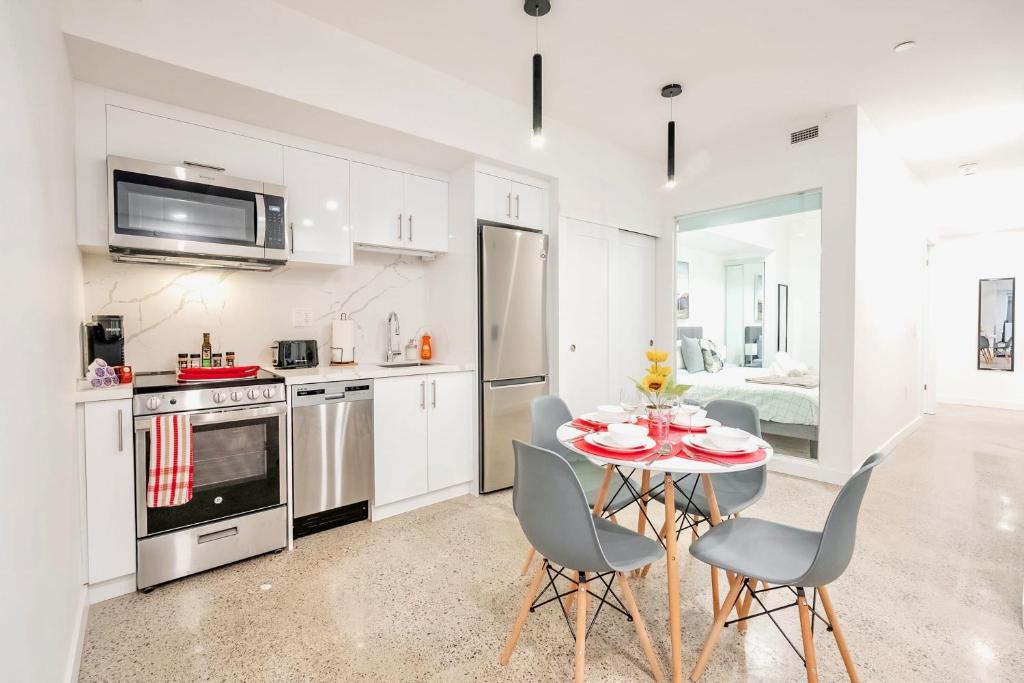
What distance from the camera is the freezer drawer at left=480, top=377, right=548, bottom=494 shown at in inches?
136

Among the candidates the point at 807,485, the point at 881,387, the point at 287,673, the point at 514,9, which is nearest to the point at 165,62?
the point at 514,9

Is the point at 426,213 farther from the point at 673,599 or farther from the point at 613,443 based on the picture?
the point at 673,599

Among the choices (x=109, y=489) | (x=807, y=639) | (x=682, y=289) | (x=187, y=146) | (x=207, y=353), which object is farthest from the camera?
(x=682, y=289)

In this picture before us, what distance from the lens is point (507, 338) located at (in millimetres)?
3533

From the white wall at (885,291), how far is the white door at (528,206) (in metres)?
2.40

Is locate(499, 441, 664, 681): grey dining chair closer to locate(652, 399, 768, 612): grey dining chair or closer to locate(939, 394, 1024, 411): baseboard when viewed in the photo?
locate(652, 399, 768, 612): grey dining chair

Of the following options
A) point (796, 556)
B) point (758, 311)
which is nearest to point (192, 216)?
point (796, 556)

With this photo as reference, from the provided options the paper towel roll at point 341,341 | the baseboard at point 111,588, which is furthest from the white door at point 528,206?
the baseboard at point 111,588

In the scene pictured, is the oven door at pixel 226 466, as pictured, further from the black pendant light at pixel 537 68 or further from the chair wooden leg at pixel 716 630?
the chair wooden leg at pixel 716 630

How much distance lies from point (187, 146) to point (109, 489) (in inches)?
69.0

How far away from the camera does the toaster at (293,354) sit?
3.05 m

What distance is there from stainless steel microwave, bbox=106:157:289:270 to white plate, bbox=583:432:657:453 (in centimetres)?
202

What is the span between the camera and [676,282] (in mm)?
4746

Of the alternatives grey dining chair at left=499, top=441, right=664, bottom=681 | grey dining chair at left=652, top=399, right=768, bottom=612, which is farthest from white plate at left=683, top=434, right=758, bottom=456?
grey dining chair at left=499, top=441, right=664, bottom=681
